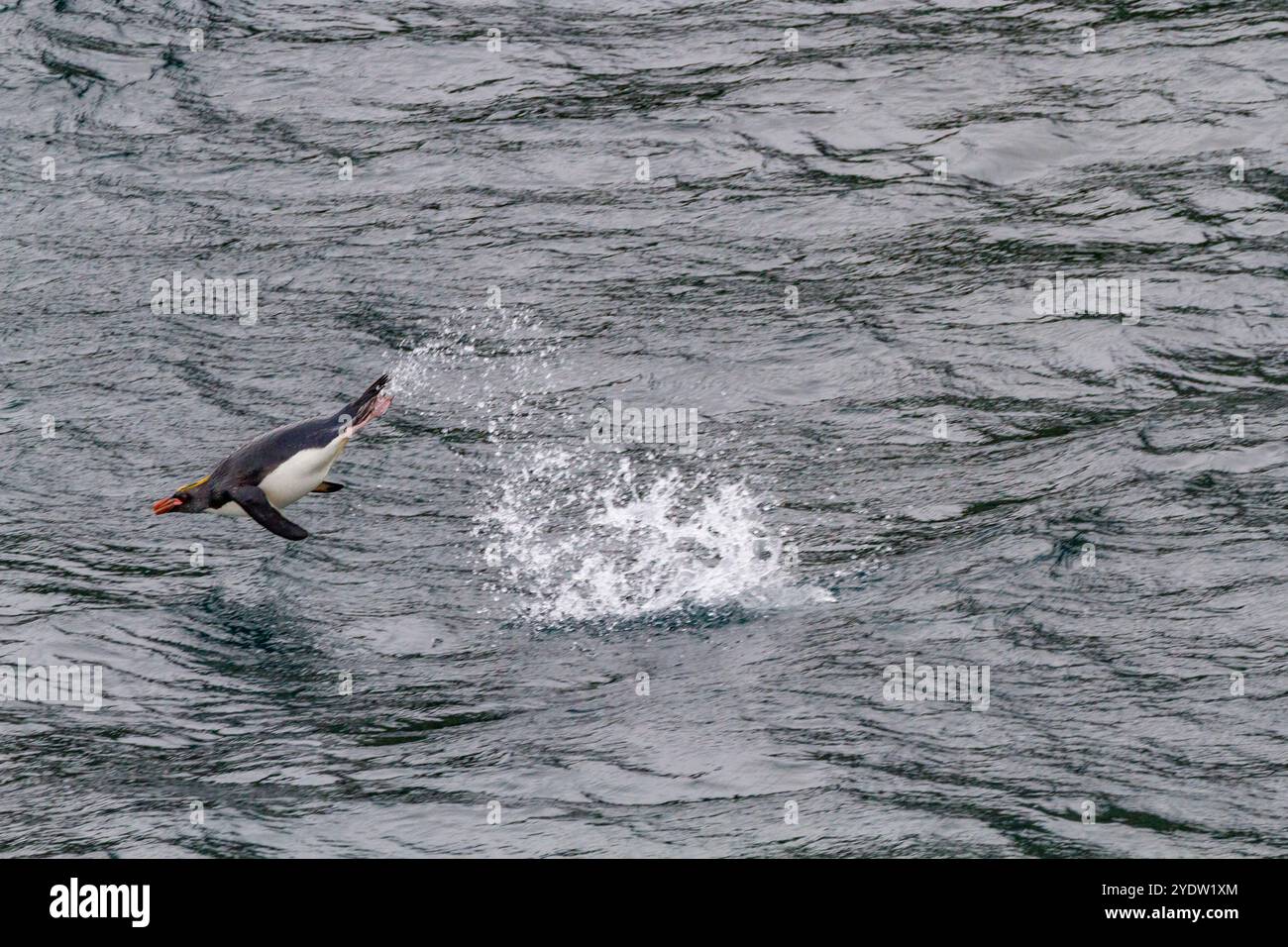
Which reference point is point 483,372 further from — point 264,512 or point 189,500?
point 264,512

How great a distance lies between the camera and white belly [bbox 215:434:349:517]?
10586 mm

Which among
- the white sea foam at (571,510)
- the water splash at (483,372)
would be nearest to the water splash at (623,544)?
the white sea foam at (571,510)

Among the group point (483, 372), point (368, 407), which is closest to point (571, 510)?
point (368, 407)

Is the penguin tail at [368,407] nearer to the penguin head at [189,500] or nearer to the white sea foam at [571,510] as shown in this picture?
the penguin head at [189,500]

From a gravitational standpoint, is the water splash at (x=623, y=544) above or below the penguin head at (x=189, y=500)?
below

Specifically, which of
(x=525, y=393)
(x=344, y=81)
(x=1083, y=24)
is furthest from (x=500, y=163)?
(x=1083, y=24)

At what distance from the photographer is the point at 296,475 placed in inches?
419

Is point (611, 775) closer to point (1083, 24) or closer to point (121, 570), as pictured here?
point (121, 570)

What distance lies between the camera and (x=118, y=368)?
43.5ft

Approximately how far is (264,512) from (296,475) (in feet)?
1.08

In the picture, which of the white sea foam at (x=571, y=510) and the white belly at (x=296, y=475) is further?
the white belly at (x=296, y=475)

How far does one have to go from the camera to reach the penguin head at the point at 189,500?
10734 millimetres

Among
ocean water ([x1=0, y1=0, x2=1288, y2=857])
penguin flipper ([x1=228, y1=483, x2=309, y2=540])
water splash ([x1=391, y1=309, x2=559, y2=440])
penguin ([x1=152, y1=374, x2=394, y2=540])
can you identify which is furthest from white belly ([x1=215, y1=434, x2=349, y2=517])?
water splash ([x1=391, y1=309, x2=559, y2=440])

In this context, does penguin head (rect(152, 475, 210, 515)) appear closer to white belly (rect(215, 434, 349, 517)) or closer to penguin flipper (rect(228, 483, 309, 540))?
white belly (rect(215, 434, 349, 517))
